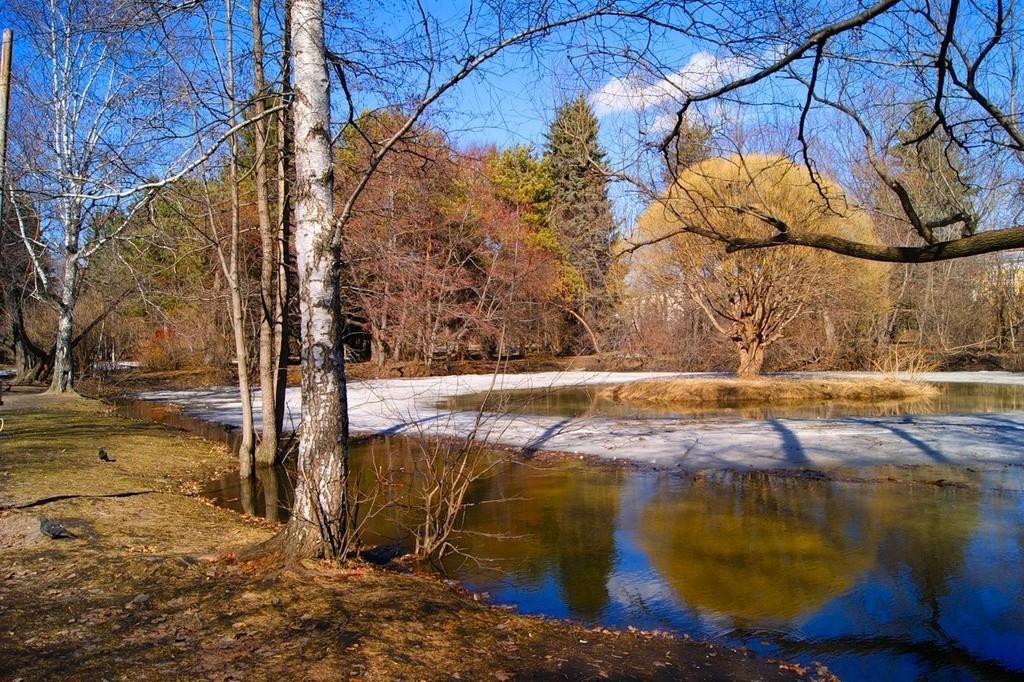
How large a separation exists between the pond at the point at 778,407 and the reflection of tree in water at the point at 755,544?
24.6ft

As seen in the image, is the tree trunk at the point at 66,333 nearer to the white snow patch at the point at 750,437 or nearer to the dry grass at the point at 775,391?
the white snow patch at the point at 750,437

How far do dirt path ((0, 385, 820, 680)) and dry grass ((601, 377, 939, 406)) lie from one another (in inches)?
739

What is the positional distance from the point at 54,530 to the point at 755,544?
679 centimetres

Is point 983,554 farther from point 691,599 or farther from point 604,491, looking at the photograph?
point 604,491

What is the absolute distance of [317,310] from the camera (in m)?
5.40

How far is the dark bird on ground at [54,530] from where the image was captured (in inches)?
243

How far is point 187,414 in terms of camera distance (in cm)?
2059

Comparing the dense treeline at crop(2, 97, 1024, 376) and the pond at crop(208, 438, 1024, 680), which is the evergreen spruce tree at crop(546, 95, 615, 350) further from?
the pond at crop(208, 438, 1024, 680)

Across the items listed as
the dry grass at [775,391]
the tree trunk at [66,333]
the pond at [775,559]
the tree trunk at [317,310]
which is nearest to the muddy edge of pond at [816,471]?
the pond at [775,559]

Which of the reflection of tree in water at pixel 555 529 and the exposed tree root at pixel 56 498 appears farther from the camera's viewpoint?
the exposed tree root at pixel 56 498

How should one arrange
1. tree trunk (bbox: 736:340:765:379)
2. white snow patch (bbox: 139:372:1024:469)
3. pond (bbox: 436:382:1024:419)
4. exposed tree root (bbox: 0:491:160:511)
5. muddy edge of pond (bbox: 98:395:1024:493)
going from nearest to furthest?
exposed tree root (bbox: 0:491:160:511) < muddy edge of pond (bbox: 98:395:1024:493) < white snow patch (bbox: 139:372:1024:469) < pond (bbox: 436:382:1024:419) < tree trunk (bbox: 736:340:765:379)

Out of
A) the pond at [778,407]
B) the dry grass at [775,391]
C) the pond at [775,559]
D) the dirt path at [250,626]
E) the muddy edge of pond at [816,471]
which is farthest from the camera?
the dry grass at [775,391]

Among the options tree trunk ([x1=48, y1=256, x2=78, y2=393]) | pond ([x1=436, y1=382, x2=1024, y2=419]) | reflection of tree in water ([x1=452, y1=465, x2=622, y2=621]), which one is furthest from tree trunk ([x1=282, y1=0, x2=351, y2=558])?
tree trunk ([x1=48, y1=256, x2=78, y2=393])

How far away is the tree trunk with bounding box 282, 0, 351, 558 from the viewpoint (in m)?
5.41
